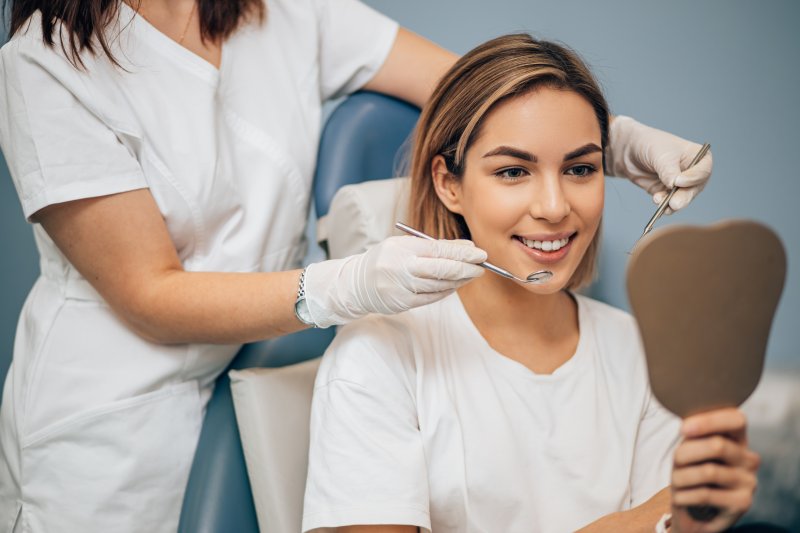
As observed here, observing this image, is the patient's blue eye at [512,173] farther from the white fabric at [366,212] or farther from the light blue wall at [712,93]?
the light blue wall at [712,93]

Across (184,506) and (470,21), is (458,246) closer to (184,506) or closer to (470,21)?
(184,506)

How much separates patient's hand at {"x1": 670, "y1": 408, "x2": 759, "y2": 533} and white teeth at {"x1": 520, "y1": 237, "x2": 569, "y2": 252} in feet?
1.40

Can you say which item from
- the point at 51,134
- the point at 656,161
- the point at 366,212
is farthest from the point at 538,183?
the point at 51,134

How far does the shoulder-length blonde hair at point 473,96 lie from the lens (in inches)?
48.1

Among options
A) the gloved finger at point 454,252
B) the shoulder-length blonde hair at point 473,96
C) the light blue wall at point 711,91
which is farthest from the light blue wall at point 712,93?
the gloved finger at point 454,252

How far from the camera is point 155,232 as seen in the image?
1.27 meters

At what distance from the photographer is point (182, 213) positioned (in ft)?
4.43

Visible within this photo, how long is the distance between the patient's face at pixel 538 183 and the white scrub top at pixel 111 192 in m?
0.44

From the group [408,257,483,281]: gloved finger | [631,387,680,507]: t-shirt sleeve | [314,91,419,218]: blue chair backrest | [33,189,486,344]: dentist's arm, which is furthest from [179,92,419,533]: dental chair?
[631,387,680,507]: t-shirt sleeve

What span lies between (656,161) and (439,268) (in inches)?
18.5

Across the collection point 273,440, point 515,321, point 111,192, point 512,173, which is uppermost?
point 512,173

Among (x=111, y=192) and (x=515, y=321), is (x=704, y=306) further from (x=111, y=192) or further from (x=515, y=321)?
(x=111, y=192)

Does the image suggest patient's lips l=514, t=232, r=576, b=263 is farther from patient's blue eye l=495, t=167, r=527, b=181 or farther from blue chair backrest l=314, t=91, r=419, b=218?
blue chair backrest l=314, t=91, r=419, b=218

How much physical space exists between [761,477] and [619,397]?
455mm
